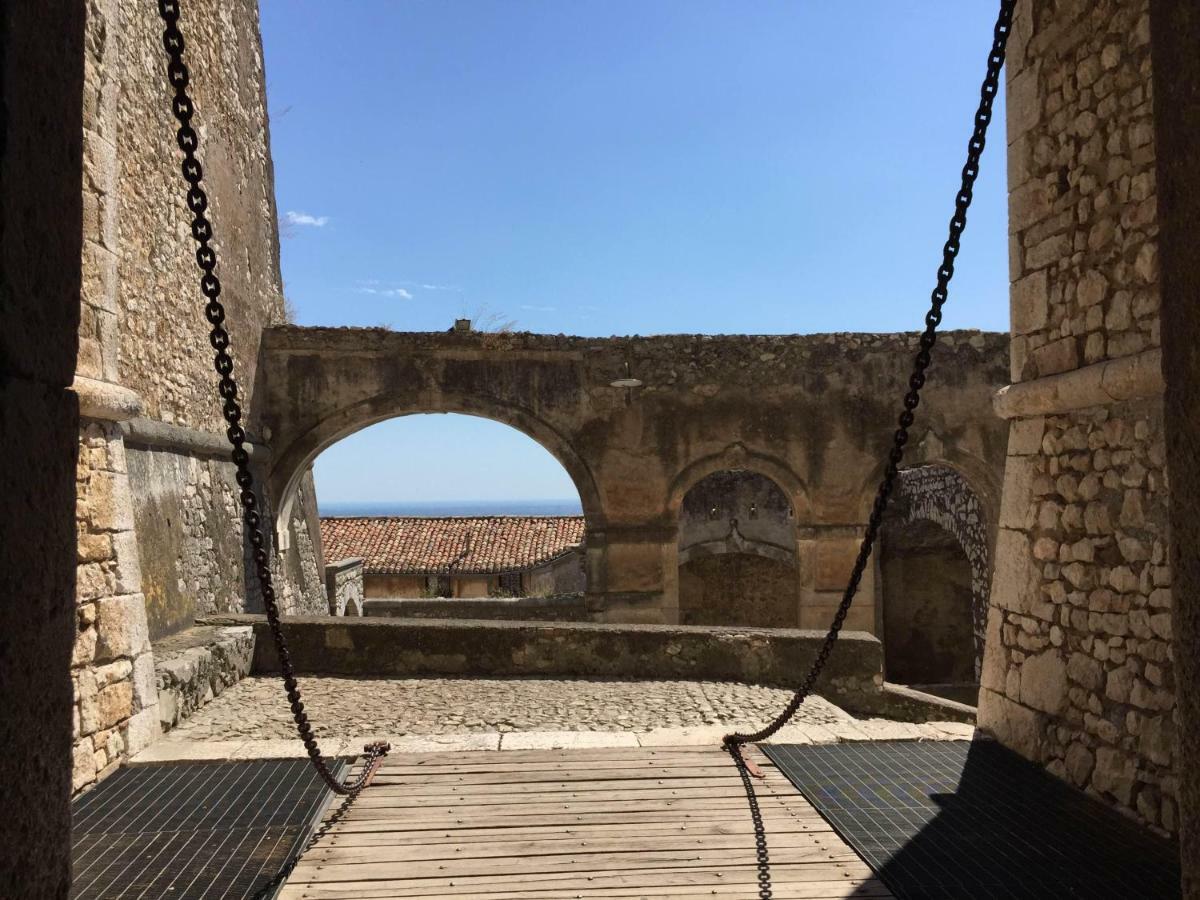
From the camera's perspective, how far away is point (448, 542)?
23.8 m

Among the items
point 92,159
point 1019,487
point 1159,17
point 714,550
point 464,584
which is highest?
point 92,159

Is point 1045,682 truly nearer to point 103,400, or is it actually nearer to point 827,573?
point 103,400

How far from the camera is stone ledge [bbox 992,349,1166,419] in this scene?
336 cm

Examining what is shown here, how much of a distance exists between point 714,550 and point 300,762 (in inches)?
553

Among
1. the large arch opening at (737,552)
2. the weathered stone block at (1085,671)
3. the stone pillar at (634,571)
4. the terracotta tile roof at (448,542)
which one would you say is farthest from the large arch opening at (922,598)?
the weathered stone block at (1085,671)

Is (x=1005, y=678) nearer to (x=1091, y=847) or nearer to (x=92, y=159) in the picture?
(x=1091, y=847)

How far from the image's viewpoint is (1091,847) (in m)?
3.10

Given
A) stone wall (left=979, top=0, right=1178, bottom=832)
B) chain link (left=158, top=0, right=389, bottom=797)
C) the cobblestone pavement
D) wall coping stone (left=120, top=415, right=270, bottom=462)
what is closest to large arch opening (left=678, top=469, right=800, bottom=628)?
wall coping stone (left=120, top=415, right=270, bottom=462)

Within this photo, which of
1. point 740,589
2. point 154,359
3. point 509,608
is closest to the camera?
point 154,359

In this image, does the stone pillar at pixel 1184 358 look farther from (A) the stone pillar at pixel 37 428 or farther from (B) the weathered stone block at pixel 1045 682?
(B) the weathered stone block at pixel 1045 682

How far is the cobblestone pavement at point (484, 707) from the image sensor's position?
17.5ft

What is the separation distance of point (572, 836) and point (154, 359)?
6.28m

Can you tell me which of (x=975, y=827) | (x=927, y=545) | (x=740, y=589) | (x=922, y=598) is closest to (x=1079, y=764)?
(x=975, y=827)

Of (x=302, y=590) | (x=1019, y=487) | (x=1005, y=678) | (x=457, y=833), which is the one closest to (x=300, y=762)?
(x=457, y=833)
